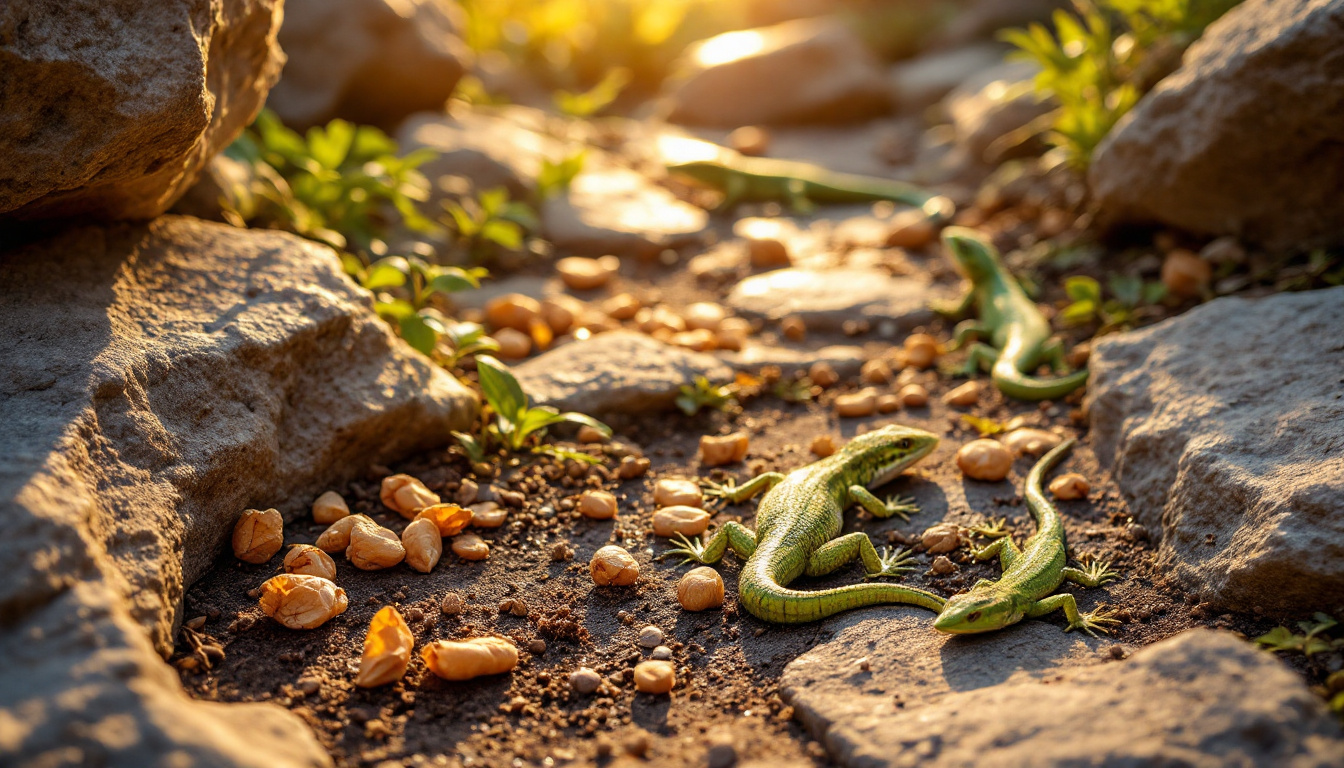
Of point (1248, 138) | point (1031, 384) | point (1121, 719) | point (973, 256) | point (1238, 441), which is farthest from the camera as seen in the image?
point (973, 256)

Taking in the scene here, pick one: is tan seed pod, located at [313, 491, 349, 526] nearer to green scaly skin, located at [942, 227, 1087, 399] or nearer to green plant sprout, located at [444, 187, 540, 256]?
green plant sprout, located at [444, 187, 540, 256]

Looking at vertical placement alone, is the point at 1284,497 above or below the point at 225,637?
above

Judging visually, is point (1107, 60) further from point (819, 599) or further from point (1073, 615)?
point (819, 599)

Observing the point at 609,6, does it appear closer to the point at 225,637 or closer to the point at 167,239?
the point at 167,239

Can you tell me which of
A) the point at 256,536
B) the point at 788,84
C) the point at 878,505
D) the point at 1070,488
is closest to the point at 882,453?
the point at 878,505

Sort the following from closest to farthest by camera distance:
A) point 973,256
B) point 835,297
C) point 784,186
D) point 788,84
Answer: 1. point 973,256
2. point 835,297
3. point 784,186
4. point 788,84

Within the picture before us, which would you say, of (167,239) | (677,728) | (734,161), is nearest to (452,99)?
(734,161)
